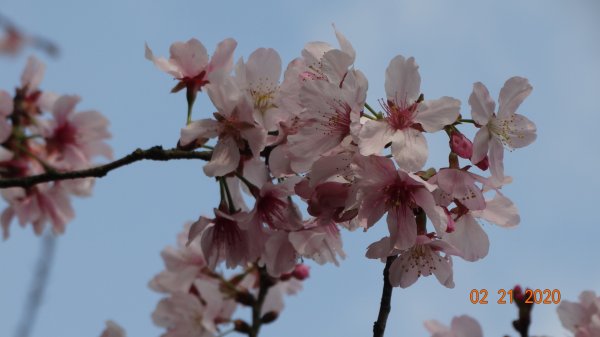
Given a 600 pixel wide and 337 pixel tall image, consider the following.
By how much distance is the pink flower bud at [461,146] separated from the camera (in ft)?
6.22

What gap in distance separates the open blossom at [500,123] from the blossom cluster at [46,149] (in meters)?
2.30

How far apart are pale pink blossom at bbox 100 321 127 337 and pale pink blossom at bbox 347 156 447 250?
1.44 meters

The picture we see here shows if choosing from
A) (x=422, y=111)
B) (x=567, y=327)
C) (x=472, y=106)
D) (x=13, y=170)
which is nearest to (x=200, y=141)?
(x=422, y=111)

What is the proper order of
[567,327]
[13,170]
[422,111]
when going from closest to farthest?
[422,111] < [567,327] < [13,170]

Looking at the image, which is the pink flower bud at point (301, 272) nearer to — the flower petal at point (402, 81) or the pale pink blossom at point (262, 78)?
the pale pink blossom at point (262, 78)

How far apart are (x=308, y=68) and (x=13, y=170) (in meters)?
2.12

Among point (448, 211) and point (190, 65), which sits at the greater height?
point (190, 65)

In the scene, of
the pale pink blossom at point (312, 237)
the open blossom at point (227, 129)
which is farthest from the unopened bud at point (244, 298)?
the open blossom at point (227, 129)

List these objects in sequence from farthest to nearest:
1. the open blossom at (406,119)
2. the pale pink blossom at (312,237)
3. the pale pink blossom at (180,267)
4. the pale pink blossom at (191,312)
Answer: the pale pink blossom at (180,267)
the pale pink blossom at (191,312)
the pale pink blossom at (312,237)
the open blossom at (406,119)

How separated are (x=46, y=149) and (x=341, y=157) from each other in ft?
7.55

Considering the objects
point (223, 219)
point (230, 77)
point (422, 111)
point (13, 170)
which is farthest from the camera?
point (13, 170)

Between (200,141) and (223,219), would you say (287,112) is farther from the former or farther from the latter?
(223,219)

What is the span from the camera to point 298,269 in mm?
3795

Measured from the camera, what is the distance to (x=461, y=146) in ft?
6.23
